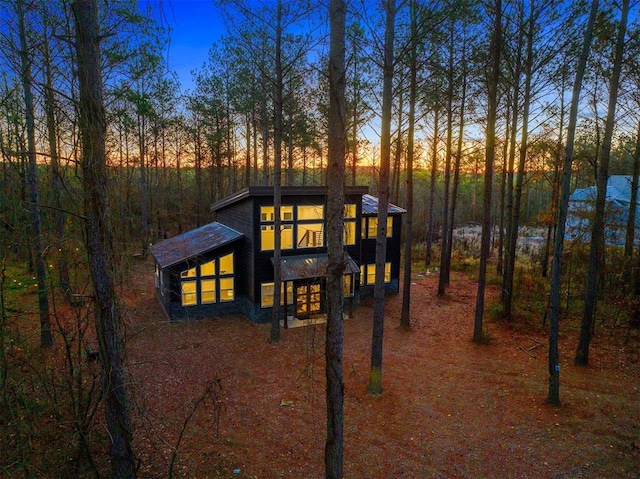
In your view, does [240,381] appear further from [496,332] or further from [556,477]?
[496,332]

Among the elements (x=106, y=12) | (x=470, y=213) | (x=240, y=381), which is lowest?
(x=240, y=381)

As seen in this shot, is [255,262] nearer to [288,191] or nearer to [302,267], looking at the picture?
[302,267]

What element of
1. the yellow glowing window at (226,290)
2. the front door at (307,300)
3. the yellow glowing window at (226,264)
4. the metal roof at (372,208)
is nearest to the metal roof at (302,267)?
the front door at (307,300)

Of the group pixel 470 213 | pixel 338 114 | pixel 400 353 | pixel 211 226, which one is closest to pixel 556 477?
pixel 400 353

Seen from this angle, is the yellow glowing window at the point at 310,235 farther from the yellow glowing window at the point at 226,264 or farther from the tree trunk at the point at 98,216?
the tree trunk at the point at 98,216

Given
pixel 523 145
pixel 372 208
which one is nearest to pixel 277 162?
pixel 372 208

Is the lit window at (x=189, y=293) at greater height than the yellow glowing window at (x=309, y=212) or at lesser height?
lesser

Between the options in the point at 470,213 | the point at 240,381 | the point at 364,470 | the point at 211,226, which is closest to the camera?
the point at 364,470
